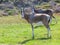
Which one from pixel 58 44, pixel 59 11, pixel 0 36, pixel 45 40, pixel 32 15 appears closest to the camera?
pixel 58 44

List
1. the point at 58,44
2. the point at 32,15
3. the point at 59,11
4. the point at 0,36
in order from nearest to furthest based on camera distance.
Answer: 1. the point at 58,44
2. the point at 32,15
3. the point at 0,36
4. the point at 59,11

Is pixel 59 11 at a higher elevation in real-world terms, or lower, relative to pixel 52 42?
lower

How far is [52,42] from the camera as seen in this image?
1695 centimetres

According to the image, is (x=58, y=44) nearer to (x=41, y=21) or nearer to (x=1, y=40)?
(x=41, y=21)

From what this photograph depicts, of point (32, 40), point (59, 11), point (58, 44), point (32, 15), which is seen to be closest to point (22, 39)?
point (32, 40)

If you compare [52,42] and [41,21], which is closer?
[52,42]

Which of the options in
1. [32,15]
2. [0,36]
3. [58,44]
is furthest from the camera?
[0,36]

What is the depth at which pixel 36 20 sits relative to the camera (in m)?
19.2

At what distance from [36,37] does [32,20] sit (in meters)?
1.43

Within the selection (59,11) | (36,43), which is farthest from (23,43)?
(59,11)

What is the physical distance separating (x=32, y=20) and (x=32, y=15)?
0.41 meters

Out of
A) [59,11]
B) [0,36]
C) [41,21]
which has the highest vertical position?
[41,21]

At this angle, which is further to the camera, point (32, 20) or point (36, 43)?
point (32, 20)

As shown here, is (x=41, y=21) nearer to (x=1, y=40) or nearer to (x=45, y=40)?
(x=45, y=40)
